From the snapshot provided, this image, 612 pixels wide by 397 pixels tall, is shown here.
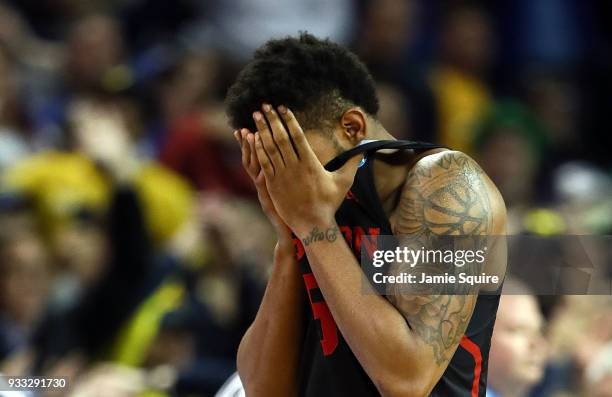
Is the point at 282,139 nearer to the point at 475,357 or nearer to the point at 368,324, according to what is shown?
the point at 368,324

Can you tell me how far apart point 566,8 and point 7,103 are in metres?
4.17

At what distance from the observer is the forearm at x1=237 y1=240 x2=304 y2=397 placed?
9.73 ft

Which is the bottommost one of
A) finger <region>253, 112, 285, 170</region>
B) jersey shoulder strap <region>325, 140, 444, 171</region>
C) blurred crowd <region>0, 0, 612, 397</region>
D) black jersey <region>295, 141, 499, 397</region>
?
black jersey <region>295, 141, 499, 397</region>

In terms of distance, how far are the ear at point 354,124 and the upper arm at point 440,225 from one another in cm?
17

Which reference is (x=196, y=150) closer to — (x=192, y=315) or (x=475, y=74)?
(x=192, y=315)

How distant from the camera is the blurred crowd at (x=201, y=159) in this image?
204 inches

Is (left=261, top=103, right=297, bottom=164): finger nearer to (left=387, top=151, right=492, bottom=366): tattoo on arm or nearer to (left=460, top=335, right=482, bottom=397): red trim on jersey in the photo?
(left=387, top=151, right=492, bottom=366): tattoo on arm

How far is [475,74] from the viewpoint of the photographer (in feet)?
27.1

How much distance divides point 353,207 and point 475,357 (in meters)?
0.48

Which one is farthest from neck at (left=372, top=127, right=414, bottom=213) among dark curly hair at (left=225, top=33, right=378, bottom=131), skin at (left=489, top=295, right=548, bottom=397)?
skin at (left=489, top=295, right=548, bottom=397)

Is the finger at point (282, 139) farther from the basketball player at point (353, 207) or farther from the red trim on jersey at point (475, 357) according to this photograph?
the red trim on jersey at point (475, 357)

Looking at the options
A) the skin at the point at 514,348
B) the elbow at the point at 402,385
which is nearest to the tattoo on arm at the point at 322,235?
the elbow at the point at 402,385

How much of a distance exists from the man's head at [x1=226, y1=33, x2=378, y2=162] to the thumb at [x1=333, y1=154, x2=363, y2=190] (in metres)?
0.07

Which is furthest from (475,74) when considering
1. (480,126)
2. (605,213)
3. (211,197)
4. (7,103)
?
(7,103)
